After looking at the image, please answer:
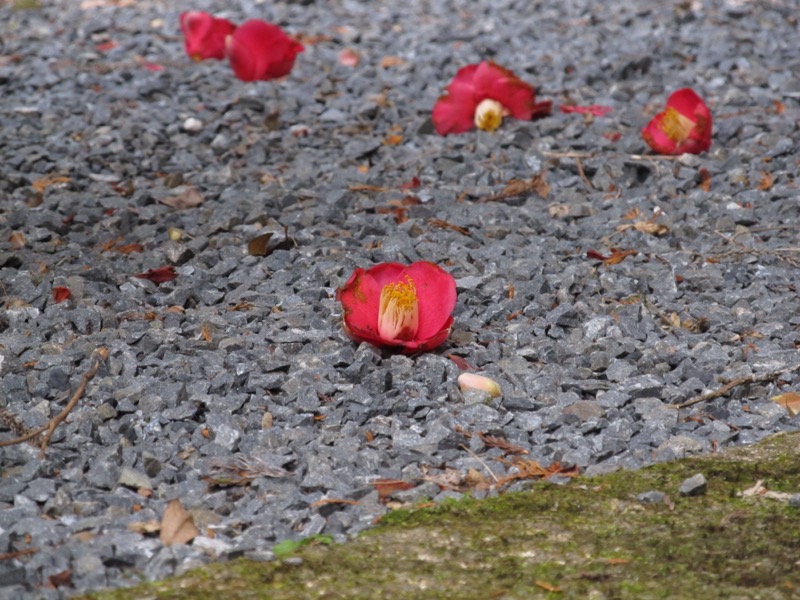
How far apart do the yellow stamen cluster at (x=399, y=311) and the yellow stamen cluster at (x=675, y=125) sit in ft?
5.24

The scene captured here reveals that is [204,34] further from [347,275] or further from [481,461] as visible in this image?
[481,461]

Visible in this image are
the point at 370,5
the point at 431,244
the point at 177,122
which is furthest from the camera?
the point at 370,5

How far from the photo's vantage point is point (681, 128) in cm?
367

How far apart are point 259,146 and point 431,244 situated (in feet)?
3.51

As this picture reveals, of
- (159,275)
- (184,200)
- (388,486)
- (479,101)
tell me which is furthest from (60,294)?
(479,101)

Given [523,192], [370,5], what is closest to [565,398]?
[523,192]

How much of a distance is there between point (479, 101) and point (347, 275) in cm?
135

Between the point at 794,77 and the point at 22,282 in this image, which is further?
the point at 794,77

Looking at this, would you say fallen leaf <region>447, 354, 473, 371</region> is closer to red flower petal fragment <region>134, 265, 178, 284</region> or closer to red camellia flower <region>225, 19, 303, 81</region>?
red flower petal fragment <region>134, 265, 178, 284</region>

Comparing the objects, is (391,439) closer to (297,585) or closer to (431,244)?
(297,585)

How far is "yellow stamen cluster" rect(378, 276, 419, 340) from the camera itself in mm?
2416

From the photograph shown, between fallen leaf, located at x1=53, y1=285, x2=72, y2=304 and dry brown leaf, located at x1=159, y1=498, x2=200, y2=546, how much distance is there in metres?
1.01

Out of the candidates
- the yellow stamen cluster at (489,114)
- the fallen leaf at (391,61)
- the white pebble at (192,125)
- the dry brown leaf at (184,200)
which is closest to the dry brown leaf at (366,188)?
the dry brown leaf at (184,200)

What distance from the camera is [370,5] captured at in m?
5.92
